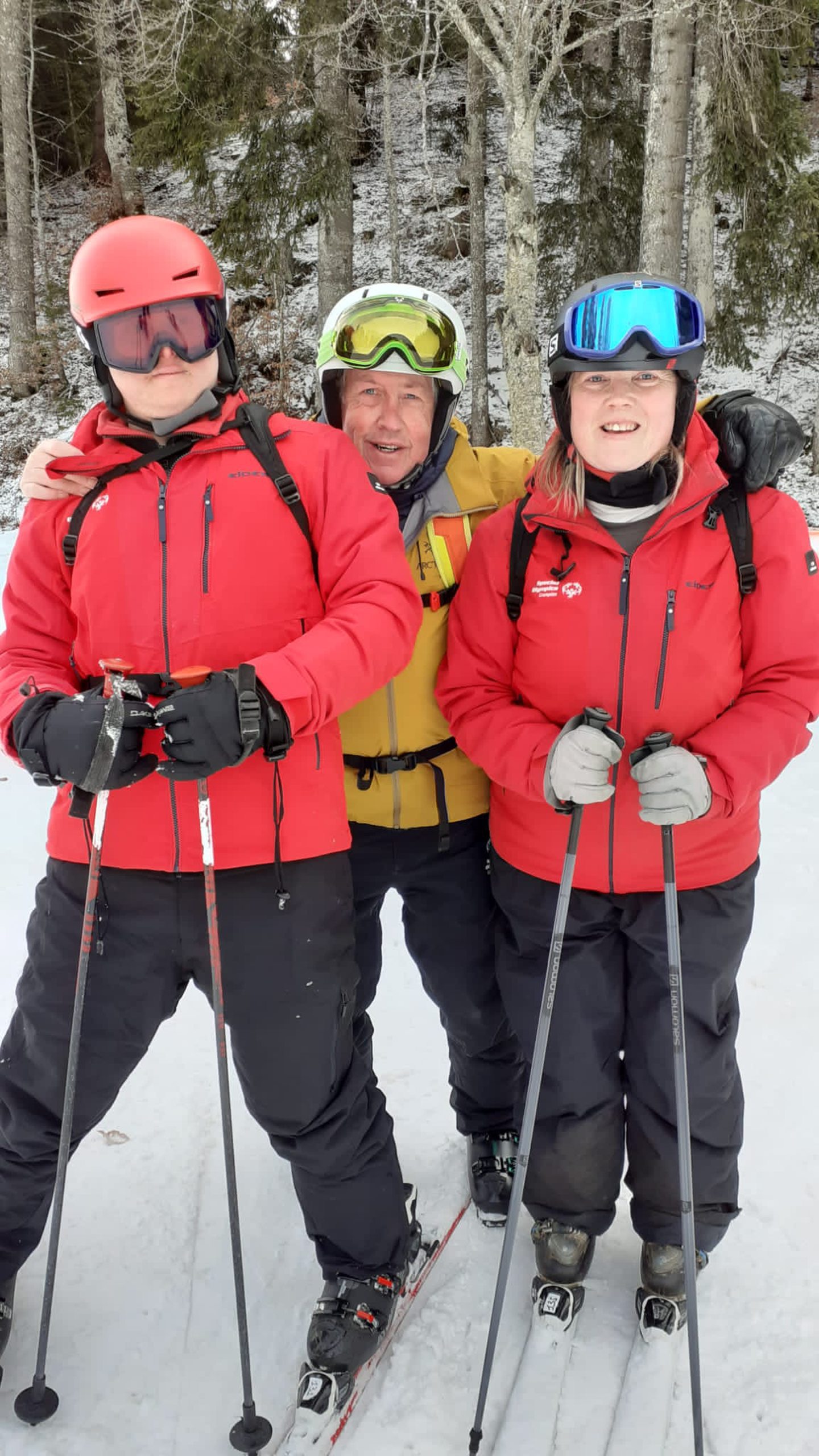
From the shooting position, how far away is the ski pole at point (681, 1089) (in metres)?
2.10

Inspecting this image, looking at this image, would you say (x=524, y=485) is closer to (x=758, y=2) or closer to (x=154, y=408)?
(x=154, y=408)

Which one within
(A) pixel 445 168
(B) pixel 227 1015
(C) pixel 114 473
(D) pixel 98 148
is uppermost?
(D) pixel 98 148

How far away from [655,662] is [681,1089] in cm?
94

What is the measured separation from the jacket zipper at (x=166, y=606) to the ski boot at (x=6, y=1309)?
1.17m

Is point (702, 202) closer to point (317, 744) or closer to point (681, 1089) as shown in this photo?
point (317, 744)

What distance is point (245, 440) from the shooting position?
7.20 ft

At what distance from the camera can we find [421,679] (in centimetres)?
258

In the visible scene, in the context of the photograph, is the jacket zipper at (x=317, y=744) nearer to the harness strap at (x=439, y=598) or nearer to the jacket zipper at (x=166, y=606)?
the jacket zipper at (x=166, y=606)

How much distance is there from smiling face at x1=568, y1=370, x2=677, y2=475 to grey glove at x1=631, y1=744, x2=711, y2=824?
2.16 feet

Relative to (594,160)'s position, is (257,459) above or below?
below

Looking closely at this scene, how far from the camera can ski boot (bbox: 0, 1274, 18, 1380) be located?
2383 mm

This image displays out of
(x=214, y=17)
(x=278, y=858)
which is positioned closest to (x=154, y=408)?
(x=278, y=858)

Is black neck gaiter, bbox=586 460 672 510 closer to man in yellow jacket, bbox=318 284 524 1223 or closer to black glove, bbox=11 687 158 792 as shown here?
man in yellow jacket, bbox=318 284 524 1223

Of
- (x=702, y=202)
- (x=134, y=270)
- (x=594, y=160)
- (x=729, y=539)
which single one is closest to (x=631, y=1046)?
(x=729, y=539)
